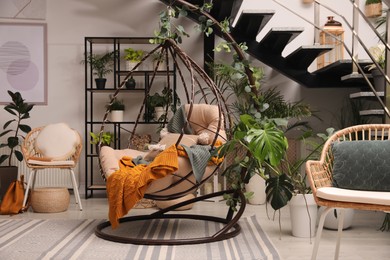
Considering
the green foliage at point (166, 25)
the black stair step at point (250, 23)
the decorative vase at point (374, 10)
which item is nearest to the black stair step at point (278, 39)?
the black stair step at point (250, 23)

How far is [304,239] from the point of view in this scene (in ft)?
13.0

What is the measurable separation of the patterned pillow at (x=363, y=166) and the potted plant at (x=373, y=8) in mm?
3870

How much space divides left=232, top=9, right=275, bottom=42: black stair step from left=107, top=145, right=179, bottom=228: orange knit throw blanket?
2.30 metres

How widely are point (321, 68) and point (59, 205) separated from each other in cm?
315

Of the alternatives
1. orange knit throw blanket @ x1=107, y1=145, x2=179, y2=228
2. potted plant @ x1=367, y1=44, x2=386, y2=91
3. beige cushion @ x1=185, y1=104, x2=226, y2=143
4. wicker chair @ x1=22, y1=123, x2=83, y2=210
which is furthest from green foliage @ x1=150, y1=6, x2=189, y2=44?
potted plant @ x1=367, y1=44, x2=386, y2=91

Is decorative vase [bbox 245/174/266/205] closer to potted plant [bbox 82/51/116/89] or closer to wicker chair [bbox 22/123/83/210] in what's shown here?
wicker chair [bbox 22/123/83/210]

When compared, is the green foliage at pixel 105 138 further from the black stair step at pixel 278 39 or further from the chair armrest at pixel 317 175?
the chair armrest at pixel 317 175

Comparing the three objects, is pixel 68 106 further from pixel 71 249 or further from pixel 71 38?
pixel 71 249

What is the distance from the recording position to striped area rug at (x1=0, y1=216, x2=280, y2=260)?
3451mm

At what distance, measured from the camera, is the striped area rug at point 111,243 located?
345 cm

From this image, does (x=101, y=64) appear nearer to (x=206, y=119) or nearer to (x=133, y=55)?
(x=133, y=55)

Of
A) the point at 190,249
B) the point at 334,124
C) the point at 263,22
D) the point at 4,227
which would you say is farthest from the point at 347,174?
the point at 334,124

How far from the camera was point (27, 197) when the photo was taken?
17.6ft

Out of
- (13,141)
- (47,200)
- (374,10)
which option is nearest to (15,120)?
(13,141)
